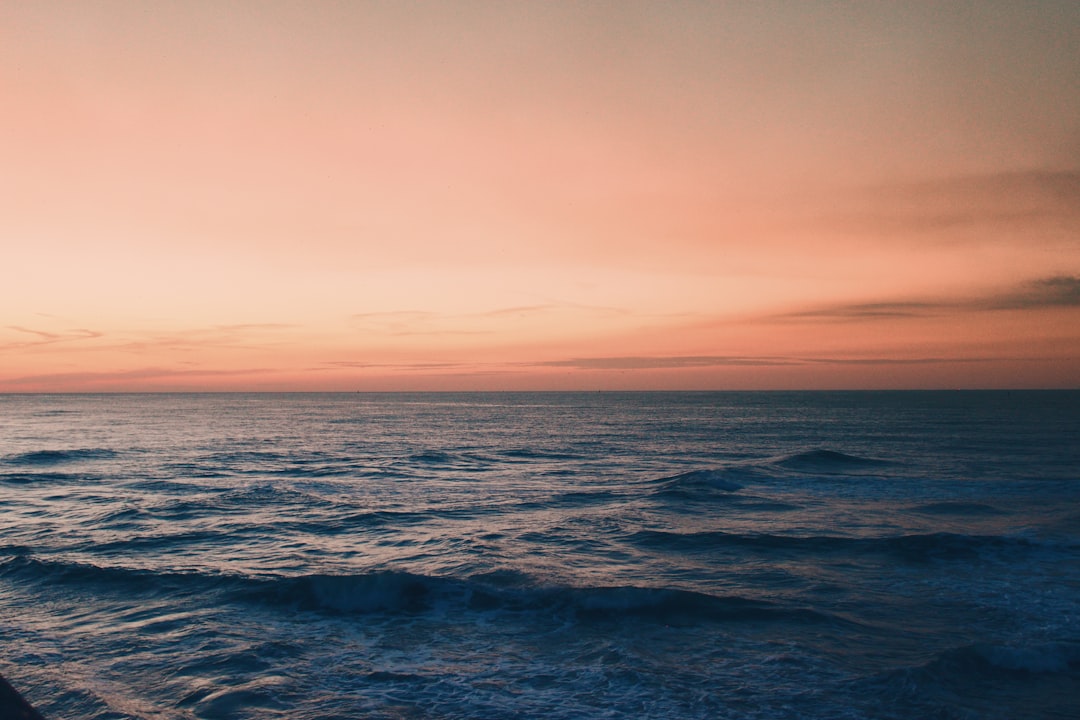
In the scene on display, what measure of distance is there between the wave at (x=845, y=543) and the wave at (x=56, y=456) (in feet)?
151

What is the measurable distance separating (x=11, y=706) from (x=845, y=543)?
893 inches

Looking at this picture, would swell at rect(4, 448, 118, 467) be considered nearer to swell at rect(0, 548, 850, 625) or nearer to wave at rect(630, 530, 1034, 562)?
swell at rect(0, 548, 850, 625)

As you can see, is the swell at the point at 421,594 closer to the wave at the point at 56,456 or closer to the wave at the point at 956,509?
the wave at the point at 956,509

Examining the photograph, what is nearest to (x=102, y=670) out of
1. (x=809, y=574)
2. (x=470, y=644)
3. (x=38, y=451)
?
(x=470, y=644)

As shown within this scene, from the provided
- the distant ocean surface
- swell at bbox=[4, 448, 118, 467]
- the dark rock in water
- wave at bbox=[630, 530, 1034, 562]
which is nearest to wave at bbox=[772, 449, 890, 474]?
the distant ocean surface

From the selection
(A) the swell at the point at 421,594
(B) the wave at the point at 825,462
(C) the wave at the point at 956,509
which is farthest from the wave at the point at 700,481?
(A) the swell at the point at 421,594

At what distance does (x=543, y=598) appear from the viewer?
16.2m

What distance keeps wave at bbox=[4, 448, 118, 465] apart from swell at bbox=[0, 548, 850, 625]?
1384 inches

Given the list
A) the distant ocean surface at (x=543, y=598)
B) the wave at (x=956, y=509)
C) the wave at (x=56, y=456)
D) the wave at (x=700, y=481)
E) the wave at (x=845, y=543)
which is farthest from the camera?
the wave at (x=56, y=456)

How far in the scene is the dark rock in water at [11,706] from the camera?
4586 mm

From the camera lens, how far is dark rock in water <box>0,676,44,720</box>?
459 centimetres

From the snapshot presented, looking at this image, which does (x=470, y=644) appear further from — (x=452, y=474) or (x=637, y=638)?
(x=452, y=474)

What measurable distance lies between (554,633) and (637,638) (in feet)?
5.93

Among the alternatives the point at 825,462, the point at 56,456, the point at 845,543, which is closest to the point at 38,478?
the point at 56,456
